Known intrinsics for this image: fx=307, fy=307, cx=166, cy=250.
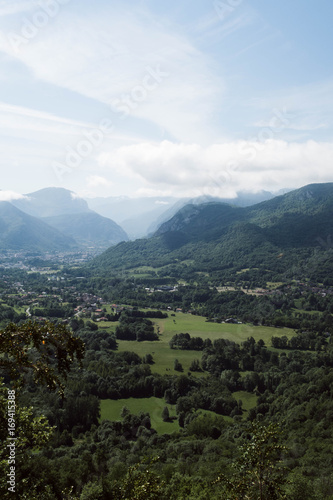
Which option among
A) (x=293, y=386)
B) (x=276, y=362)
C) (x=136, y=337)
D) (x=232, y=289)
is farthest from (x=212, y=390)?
(x=232, y=289)

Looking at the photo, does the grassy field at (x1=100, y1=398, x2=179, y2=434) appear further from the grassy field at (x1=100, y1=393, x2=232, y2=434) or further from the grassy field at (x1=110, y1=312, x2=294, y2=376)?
the grassy field at (x1=110, y1=312, x2=294, y2=376)

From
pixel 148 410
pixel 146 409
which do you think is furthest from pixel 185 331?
pixel 148 410

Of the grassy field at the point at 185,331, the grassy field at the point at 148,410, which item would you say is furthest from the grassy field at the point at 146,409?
the grassy field at the point at 185,331

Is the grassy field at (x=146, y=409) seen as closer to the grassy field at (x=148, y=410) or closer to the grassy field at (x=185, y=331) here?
the grassy field at (x=148, y=410)

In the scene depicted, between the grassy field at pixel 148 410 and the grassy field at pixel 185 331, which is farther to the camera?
the grassy field at pixel 185 331

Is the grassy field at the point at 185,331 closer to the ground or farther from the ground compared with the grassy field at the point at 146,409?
farther from the ground

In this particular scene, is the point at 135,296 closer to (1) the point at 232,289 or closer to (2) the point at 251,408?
(1) the point at 232,289

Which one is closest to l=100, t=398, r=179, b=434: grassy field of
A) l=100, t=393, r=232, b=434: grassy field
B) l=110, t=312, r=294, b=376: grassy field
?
l=100, t=393, r=232, b=434: grassy field

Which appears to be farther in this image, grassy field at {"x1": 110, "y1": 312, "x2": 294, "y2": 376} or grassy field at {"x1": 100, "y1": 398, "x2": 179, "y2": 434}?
grassy field at {"x1": 110, "y1": 312, "x2": 294, "y2": 376}
